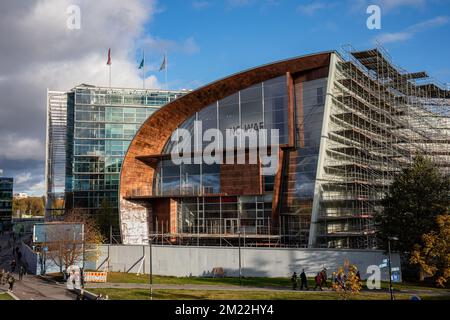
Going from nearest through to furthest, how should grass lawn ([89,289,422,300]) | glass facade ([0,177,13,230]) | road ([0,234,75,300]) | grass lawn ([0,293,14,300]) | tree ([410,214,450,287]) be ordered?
grass lawn ([0,293,14,300]), grass lawn ([89,289,422,300]), road ([0,234,75,300]), tree ([410,214,450,287]), glass facade ([0,177,13,230])

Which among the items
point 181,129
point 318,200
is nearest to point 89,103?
point 181,129

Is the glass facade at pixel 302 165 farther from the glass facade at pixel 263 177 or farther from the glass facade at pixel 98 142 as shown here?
the glass facade at pixel 98 142

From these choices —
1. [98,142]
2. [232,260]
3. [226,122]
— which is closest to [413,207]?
[232,260]

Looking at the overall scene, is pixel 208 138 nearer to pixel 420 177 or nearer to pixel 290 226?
pixel 290 226

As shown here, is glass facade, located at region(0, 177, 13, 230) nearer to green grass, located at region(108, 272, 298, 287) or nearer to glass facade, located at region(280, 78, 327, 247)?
green grass, located at region(108, 272, 298, 287)

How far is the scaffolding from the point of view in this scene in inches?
1380

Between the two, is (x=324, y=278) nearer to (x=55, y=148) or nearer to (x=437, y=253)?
(x=437, y=253)

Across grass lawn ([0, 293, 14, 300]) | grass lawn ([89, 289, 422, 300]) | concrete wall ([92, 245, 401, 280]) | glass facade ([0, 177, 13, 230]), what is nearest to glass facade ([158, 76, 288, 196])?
concrete wall ([92, 245, 401, 280])

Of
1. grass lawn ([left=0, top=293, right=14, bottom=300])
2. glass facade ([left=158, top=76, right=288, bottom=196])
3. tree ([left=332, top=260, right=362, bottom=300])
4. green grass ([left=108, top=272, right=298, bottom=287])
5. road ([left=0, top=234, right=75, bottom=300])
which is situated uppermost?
glass facade ([left=158, top=76, right=288, bottom=196])

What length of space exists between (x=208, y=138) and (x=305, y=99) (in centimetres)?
974

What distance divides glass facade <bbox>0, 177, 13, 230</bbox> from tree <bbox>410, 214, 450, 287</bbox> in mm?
112885
